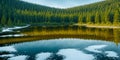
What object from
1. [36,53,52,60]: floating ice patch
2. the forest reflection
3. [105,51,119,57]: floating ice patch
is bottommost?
[105,51,119,57]: floating ice patch

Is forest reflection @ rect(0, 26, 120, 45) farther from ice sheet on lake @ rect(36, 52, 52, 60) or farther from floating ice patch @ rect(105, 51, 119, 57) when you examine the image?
ice sheet on lake @ rect(36, 52, 52, 60)

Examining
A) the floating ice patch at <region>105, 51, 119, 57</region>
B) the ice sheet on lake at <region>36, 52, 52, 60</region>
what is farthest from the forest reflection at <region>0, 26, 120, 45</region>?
the ice sheet on lake at <region>36, 52, 52, 60</region>

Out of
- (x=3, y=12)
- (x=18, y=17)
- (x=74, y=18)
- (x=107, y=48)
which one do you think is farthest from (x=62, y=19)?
(x=107, y=48)

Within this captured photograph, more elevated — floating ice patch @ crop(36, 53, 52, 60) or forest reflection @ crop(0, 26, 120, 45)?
forest reflection @ crop(0, 26, 120, 45)

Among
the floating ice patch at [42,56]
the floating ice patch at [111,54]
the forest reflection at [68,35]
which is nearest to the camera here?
the floating ice patch at [42,56]

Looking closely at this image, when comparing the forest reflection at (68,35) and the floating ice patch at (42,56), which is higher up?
the forest reflection at (68,35)

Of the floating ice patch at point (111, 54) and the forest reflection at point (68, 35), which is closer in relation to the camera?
the floating ice patch at point (111, 54)

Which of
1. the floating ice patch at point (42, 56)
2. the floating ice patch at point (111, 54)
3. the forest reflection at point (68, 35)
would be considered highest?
the forest reflection at point (68, 35)

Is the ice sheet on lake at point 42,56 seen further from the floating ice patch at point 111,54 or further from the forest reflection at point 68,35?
the forest reflection at point 68,35

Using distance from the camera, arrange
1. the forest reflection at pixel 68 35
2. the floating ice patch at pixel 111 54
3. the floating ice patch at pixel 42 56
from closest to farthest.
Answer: the floating ice patch at pixel 42 56
the floating ice patch at pixel 111 54
the forest reflection at pixel 68 35

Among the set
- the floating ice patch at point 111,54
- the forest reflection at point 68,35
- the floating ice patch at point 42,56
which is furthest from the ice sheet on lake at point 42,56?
the forest reflection at point 68,35

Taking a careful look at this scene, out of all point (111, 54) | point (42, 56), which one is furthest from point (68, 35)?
point (42, 56)

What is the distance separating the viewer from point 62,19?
195875mm

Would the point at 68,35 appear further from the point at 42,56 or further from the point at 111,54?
the point at 42,56
